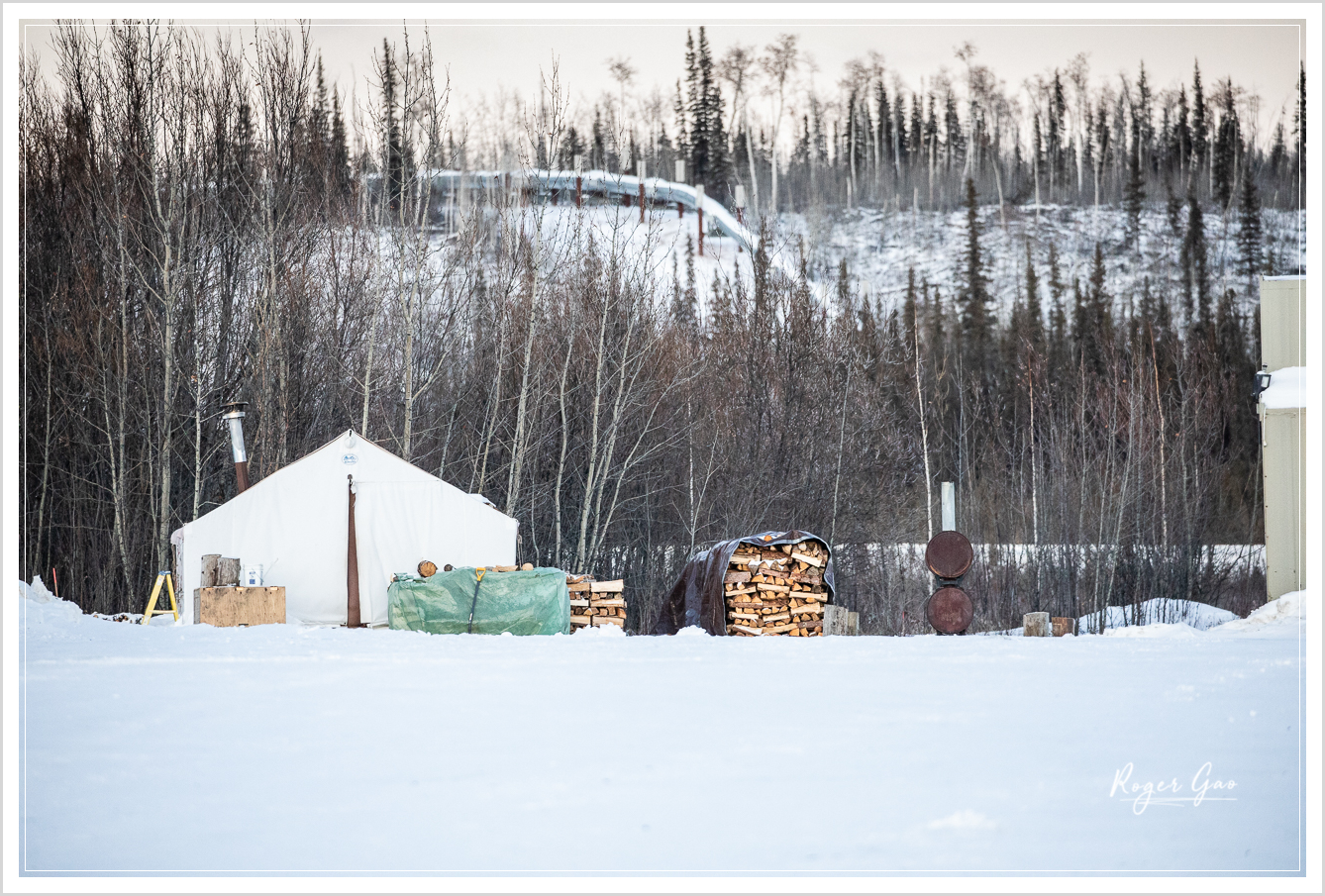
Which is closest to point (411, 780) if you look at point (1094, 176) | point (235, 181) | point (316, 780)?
point (316, 780)

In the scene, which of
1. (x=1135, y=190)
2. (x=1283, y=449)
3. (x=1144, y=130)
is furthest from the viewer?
(x=1144, y=130)

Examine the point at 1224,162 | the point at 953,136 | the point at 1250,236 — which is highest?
the point at 953,136

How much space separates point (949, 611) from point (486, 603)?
4972 millimetres

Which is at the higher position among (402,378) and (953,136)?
(953,136)

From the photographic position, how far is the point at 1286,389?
13.9m

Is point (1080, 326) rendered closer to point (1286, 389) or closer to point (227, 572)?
point (1286, 389)

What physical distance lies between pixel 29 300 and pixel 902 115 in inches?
1682

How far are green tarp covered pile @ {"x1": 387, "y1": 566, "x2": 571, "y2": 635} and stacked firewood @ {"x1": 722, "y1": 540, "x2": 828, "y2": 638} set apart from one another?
2.07m

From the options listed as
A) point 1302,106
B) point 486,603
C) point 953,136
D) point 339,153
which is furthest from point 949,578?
point 953,136

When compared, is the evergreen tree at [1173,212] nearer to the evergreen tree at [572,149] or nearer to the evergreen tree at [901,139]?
the evergreen tree at [901,139]

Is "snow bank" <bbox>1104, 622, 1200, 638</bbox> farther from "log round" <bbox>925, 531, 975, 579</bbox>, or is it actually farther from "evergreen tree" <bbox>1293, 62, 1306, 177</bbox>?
"evergreen tree" <bbox>1293, 62, 1306, 177</bbox>

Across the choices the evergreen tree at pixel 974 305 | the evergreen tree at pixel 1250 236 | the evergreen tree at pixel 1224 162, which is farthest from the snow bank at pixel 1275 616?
the evergreen tree at pixel 1224 162

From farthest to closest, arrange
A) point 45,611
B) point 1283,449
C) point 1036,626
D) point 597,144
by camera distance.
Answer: point 597,144, point 1283,449, point 1036,626, point 45,611

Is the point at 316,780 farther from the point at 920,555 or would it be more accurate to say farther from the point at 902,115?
the point at 902,115
